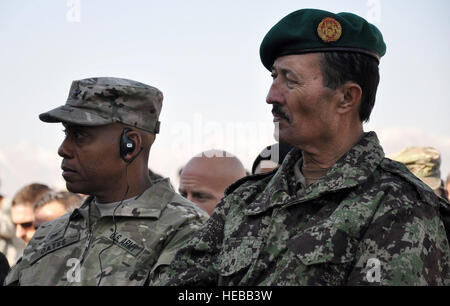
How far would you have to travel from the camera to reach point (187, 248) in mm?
3457

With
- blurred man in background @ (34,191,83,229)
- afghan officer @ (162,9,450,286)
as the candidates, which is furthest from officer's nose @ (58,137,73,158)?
blurred man in background @ (34,191,83,229)

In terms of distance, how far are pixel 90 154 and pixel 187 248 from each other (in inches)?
44.1

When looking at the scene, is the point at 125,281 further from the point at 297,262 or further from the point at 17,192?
the point at 17,192

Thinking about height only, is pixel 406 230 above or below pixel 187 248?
above

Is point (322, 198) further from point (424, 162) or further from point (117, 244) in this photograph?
point (424, 162)

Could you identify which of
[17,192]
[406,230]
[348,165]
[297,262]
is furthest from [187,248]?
[17,192]

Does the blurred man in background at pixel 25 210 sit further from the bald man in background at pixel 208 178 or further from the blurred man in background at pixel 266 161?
the blurred man in background at pixel 266 161

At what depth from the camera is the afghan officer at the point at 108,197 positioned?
163 inches

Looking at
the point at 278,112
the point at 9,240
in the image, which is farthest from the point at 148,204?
the point at 9,240

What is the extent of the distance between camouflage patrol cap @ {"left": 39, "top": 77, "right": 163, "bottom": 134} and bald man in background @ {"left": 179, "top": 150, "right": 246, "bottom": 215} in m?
1.86

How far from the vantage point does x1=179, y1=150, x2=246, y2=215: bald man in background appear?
248 inches

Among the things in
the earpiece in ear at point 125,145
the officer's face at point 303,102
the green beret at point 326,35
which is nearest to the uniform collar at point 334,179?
the officer's face at point 303,102

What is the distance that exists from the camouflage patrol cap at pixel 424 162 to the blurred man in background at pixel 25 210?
4.58 meters

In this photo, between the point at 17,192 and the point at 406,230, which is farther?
the point at 17,192
